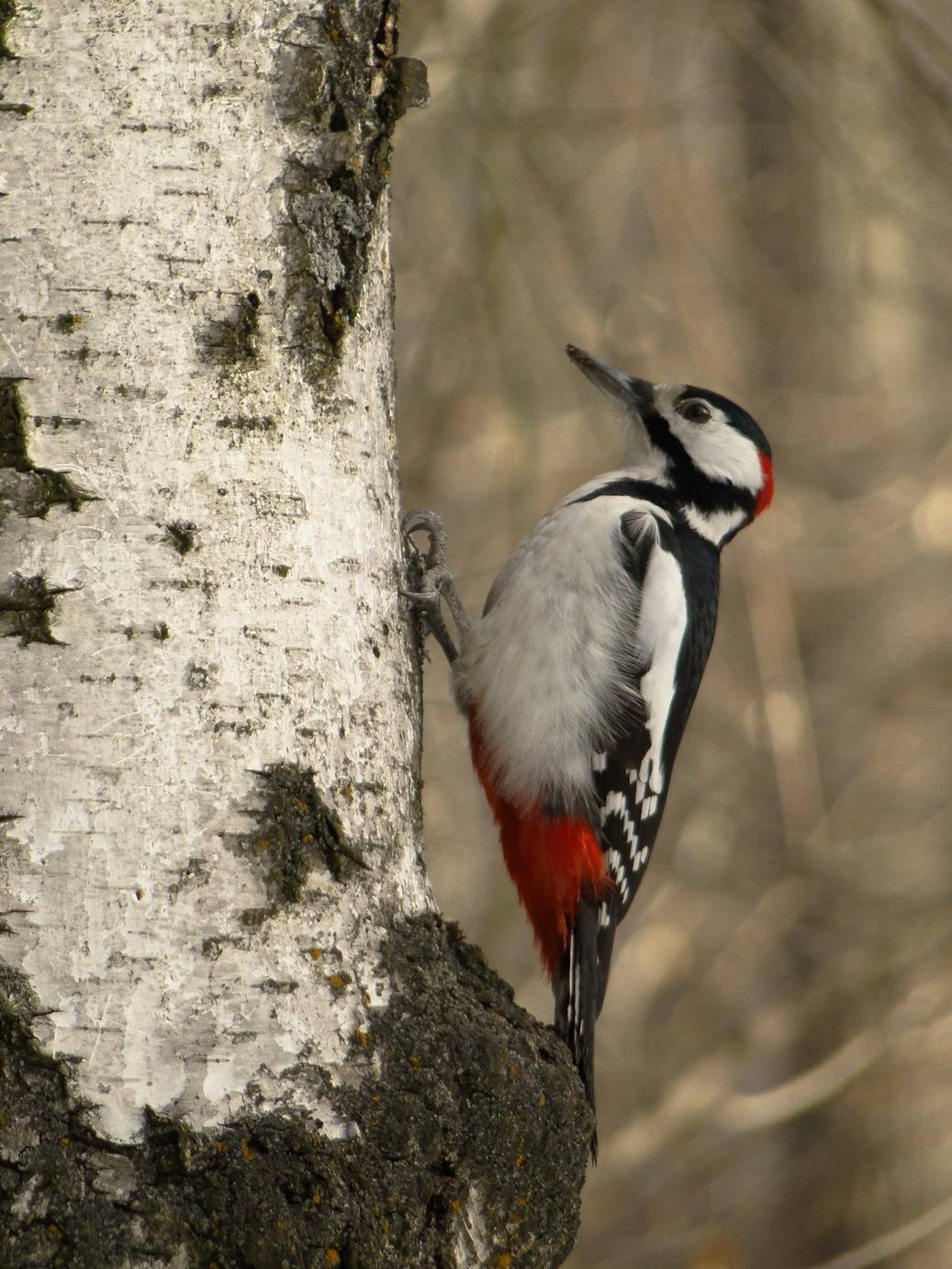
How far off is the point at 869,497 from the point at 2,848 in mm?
4237

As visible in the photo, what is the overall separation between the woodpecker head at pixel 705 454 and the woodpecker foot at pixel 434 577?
2.03 feet

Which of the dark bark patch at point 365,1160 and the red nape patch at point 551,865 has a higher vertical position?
the red nape patch at point 551,865

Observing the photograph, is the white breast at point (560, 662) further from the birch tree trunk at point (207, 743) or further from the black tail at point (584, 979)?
the birch tree trunk at point (207, 743)

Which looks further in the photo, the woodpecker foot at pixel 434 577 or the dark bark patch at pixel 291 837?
the woodpecker foot at pixel 434 577

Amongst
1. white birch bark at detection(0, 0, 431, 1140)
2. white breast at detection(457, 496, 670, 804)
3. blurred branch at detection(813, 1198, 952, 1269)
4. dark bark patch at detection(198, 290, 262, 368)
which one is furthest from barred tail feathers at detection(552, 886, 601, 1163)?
blurred branch at detection(813, 1198, 952, 1269)

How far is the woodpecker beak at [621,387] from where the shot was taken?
326cm

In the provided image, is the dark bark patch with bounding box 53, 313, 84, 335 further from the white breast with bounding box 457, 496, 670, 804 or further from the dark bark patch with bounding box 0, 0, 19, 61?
the white breast with bounding box 457, 496, 670, 804

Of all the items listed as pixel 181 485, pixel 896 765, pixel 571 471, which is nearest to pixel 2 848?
pixel 181 485

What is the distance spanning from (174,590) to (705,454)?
1.84m

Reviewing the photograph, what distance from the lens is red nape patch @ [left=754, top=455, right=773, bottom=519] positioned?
3.20 meters

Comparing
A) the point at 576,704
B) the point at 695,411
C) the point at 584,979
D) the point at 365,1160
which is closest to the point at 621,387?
the point at 695,411

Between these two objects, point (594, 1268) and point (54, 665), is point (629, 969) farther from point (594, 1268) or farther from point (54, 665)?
point (54, 665)

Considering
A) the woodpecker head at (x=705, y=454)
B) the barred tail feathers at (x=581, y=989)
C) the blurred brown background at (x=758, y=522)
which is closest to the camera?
the barred tail feathers at (x=581, y=989)

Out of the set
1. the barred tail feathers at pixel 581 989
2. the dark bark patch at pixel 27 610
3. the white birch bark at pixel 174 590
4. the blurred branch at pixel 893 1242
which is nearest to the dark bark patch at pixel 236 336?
the white birch bark at pixel 174 590
